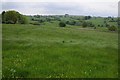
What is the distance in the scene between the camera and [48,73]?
17.8m

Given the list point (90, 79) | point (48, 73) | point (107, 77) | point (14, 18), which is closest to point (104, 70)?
point (107, 77)

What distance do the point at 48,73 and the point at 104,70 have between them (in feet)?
16.3

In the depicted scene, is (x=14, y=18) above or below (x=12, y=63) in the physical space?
above

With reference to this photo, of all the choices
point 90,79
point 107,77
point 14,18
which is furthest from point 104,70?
point 14,18

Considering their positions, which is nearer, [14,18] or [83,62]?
[83,62]

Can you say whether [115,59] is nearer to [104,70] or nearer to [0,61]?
[104,70]

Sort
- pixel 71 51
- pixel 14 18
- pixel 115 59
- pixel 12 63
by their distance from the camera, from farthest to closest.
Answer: pixel 14 18 < pixel 71 51 < pixel 115 59 < pixel 12 63

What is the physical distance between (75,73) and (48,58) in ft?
16.2

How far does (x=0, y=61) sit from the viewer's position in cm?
2073

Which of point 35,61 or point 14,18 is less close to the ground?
point 14,18

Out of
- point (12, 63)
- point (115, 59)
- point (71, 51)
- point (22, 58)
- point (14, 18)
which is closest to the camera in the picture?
point (12, 63)

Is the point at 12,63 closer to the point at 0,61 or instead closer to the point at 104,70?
the point at 0,61

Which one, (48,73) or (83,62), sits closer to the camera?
(48,73)

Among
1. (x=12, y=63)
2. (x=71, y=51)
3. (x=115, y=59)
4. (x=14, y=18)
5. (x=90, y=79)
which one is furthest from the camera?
(x=14, y=18)
